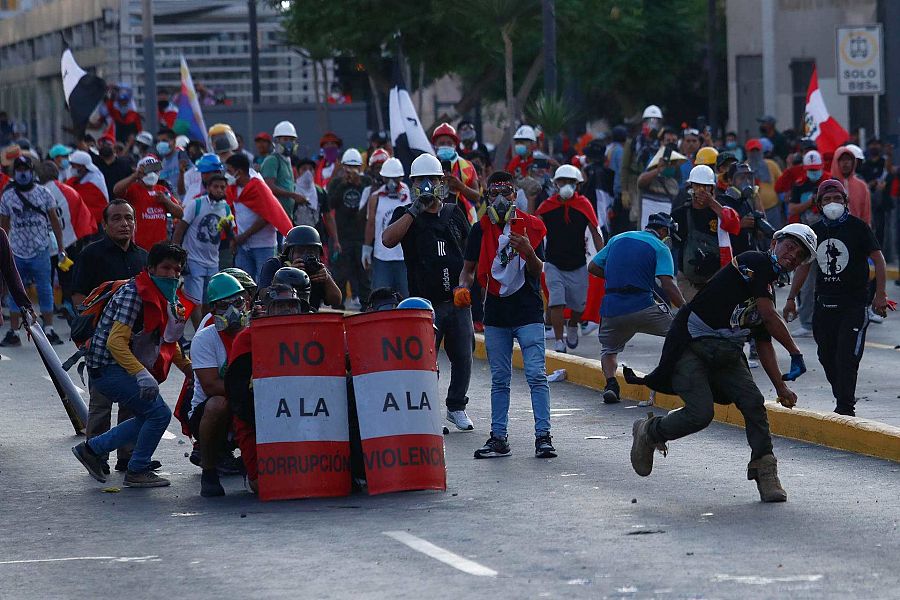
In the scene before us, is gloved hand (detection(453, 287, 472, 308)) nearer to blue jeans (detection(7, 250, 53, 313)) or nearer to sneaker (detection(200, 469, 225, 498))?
sneaker (detection(200, 469, 225, 498))

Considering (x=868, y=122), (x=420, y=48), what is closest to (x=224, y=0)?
(x=420, y=48)

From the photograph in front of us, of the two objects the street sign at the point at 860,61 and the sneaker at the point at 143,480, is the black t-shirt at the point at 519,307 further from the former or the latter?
the street sign at the point at 860,61

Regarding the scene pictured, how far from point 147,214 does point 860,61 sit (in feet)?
32.9

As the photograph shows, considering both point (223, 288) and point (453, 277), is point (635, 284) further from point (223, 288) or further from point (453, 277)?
point (223, 288)

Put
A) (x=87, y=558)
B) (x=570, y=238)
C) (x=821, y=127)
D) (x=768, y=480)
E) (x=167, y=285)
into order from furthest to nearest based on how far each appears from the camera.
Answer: (x=821, y=127)
(x=570, y=238)
(x=167, y=285)
(x=768, y=480)
(x=87, y=558)

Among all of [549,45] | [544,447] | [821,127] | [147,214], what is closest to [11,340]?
[147,214]

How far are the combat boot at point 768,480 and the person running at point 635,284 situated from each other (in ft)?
12.9

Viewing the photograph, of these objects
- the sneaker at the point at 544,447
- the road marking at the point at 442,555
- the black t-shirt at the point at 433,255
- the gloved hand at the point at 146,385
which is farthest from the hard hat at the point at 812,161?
the road marking at the point at 442,555

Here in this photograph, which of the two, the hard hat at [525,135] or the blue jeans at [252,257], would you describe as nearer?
the blue jeans at [252,257]

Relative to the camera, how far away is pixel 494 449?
11523 mm

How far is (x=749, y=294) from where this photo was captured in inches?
389

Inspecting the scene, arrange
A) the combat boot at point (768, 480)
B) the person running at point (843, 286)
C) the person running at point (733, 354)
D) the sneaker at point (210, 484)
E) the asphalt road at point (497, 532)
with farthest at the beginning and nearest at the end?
the person running at point (843, 286) → the sneaker at point (210, 484) → the person running at point (733, 354) → the combat boot at point (768, 480) → the asphalt road at point (497, 532)

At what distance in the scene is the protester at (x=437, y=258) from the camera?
12625 millimetres

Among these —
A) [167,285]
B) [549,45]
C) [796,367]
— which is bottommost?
[796,367]
